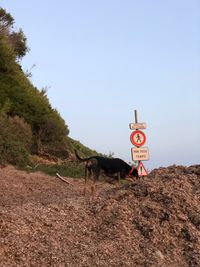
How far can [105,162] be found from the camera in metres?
16.0

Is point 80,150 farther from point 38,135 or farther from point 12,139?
point 12,139

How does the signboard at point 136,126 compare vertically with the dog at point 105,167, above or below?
above

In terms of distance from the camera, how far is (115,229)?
27.8 feet

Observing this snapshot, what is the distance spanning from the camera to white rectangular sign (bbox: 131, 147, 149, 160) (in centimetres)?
1612

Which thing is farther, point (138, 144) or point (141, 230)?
point (138, 144)

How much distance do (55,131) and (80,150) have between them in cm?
613

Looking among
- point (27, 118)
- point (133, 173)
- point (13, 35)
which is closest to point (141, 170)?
point (133, 173)

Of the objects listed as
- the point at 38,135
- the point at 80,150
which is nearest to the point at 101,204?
the point at 38,135

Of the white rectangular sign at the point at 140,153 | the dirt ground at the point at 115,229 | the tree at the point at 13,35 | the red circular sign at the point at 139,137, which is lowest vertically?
the dirt ground at the point at 115,229

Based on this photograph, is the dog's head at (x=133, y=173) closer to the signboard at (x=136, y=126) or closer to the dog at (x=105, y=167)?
the dog at (x=105, y=167)

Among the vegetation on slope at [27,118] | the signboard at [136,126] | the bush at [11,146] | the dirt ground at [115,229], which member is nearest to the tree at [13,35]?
the vegetation on slope at [27,118]

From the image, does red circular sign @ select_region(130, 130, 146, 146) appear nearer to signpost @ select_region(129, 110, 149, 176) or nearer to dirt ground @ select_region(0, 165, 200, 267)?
signpost @ select_region(129, 110, 149, 176)

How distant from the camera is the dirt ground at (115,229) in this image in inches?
299

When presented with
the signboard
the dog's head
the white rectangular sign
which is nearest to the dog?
the dog's head
